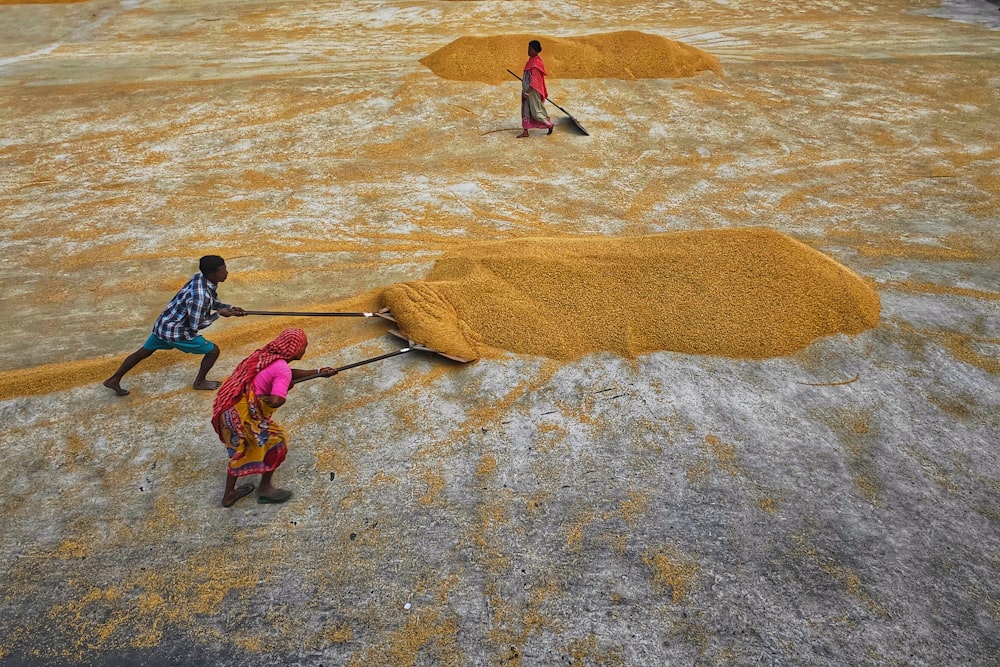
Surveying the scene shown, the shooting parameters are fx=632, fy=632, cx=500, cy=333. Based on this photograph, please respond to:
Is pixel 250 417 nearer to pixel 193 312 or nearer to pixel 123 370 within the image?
pixel 193 312

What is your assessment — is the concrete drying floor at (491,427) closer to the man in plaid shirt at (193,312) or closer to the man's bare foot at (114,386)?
the man's bare foot at (114,386)

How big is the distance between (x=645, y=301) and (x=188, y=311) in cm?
392

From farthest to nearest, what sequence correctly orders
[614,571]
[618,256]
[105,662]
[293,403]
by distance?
1. [618,256]
2. [293,403]
3. [614,571]
4. [105,662]

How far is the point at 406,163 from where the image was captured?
9.63 metres

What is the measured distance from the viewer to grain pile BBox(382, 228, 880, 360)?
5.67m

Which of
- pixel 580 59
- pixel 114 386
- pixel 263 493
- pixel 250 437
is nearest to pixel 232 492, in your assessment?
pixel 263 493

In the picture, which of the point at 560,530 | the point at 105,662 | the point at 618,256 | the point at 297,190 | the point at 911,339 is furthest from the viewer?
the point at 297,190

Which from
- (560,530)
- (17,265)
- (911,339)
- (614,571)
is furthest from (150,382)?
(911,339)

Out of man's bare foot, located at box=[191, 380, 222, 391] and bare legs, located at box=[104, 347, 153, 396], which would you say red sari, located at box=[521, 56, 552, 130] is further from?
bare legs, located at box=[104, 347, 153, 396]

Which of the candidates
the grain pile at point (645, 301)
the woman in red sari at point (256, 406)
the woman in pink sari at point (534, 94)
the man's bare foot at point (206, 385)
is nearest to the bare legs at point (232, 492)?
the woman in red sari at point (256, 406)

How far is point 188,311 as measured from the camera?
4836 millimetres

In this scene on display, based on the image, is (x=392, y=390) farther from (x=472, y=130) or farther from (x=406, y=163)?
(x=472, y=130)

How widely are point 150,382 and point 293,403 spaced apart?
1.36 metres

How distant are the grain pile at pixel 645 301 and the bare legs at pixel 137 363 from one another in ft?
5.35
